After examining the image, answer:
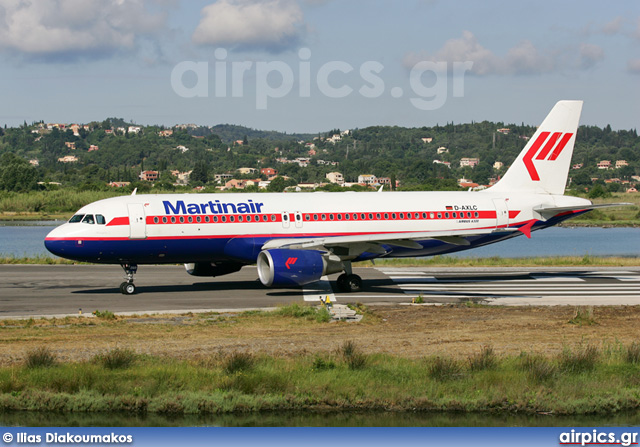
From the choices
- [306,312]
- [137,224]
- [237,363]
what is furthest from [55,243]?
[237,363]

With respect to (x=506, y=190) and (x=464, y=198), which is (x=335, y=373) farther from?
(x=506, y=190)

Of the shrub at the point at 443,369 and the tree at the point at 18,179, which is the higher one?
the tree at the point at 18,179

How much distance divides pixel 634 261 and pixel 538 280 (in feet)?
38.8

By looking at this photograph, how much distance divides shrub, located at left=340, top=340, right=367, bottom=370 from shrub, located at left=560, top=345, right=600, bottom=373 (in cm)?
424

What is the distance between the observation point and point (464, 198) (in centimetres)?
3478

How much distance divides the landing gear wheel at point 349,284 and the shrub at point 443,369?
14552mm

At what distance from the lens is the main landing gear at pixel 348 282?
3102 cm

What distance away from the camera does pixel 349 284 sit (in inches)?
1221

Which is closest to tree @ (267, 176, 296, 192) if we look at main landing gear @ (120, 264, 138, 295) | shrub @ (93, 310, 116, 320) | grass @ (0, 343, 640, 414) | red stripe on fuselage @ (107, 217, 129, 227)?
main landing gear @ (120, 264, 138, 295)

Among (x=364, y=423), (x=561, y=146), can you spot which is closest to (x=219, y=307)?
(x=364, y=423)

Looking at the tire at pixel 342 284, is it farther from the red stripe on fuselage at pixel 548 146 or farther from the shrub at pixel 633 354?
the shrub at pixel 633 354

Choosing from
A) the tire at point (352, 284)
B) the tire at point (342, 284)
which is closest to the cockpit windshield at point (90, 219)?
the tire at point (342, 284)

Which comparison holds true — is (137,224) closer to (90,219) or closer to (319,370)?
(90,219)

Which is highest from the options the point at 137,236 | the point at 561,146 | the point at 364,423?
the point at 561,146
